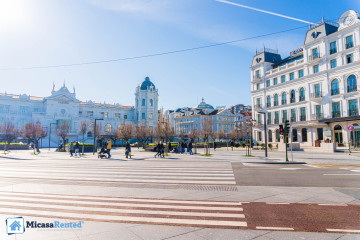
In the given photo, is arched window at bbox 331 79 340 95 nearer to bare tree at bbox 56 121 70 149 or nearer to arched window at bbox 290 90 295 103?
arched window at bbox 290 90 295 103

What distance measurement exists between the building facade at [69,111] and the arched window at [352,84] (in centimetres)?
6501

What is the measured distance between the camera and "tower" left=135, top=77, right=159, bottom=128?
93.7m

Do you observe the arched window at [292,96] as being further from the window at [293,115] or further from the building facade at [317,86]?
the window at [293,115]

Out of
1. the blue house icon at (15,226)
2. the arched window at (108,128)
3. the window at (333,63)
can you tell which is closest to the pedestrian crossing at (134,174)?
the blue house icon at (15,226)

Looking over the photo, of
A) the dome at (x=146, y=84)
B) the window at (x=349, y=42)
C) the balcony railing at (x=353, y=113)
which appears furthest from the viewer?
the dome at (x=146, y=84)

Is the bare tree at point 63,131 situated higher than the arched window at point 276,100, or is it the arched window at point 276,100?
the arched window at point 276,100

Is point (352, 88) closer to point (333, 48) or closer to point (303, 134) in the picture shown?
point (333, 48)

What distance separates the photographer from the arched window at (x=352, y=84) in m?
33.3

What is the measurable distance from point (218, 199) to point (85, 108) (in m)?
86.5

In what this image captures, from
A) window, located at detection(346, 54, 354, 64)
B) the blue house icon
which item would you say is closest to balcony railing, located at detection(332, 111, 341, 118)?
window, located at detection(346, 54, 354, 64)

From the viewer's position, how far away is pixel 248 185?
8820 mm

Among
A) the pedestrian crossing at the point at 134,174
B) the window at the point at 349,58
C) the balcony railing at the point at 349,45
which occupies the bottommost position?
the pedestrian crossing at the point at 134,174

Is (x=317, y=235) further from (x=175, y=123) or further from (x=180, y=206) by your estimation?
(x=175, y=123)

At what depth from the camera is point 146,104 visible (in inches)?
3716
